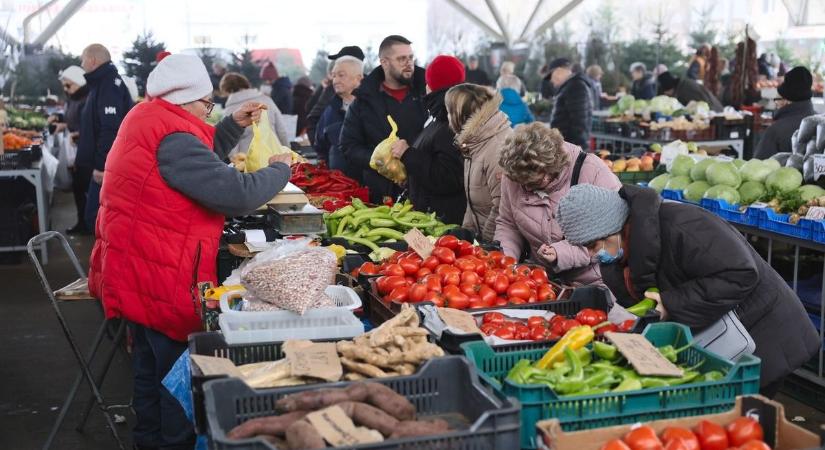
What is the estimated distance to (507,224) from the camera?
14.1ft

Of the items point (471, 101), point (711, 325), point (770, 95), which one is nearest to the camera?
point (711, 325)

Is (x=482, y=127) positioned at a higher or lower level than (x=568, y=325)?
higher

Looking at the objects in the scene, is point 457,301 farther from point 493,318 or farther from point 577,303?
point 577,303

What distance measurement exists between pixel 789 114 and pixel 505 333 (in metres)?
5.60

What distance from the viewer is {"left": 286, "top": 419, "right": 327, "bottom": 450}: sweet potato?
77.9 inches

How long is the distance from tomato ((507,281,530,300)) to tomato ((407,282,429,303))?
0.31m

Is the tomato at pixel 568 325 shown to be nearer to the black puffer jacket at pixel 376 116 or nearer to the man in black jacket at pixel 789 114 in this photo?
the black puffer jacket at pixel 376 116

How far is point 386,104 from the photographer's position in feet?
20.1

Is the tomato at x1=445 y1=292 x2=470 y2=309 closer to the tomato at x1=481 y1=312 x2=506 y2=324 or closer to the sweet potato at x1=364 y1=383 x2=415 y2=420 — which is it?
the tomato at x1=481 y1=312 x2=506 y2=324

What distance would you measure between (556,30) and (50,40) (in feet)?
35.4

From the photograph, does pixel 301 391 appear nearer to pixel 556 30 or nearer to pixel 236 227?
pixel 236 227

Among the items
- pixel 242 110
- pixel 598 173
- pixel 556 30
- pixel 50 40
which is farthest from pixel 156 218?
pixel 556 30

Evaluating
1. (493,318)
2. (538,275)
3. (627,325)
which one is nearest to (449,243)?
(538,275)

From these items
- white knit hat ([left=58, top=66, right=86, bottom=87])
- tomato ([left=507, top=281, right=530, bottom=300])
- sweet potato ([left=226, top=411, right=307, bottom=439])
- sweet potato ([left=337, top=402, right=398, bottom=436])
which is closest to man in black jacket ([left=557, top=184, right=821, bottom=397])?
tomato ([left=507, top=281, right=530, bottom=300])
